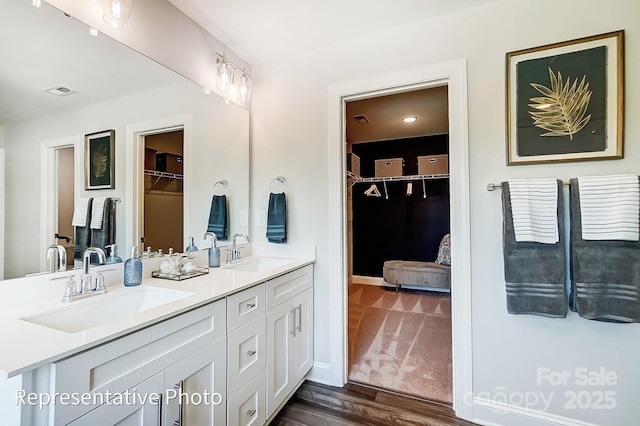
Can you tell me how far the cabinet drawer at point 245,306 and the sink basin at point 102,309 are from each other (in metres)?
0.21

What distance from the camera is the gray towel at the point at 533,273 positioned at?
5.09 ft

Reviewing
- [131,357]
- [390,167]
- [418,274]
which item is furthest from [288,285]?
[390,167]

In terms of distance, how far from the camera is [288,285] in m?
1.91

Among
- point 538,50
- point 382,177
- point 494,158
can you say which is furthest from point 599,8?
point 382,177

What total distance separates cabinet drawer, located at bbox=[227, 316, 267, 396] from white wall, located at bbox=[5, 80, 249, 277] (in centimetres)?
77

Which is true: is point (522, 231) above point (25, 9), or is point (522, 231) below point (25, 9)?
below

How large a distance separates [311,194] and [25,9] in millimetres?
1679

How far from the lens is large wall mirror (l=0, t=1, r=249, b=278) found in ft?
3.95

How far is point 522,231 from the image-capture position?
159cm

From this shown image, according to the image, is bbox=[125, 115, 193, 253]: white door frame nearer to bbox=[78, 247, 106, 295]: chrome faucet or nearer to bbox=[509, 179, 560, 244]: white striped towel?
bbox=[78, 247, 106, 295]: chrome faucet

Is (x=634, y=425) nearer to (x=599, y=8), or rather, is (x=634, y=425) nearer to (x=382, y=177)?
(x=599, y=8)

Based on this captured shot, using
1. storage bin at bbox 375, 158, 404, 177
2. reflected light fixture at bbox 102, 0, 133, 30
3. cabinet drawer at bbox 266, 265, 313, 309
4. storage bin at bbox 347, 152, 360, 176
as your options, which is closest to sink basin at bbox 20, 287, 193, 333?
cabinet drawer at bbox 266, 265, 313, 309

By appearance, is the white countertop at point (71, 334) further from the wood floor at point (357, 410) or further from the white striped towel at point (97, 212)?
the wood floor at point (357, 410)

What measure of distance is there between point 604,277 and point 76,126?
2.66 m
